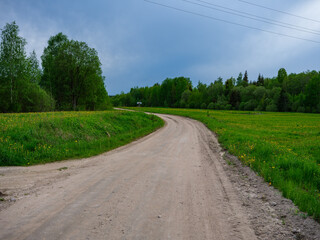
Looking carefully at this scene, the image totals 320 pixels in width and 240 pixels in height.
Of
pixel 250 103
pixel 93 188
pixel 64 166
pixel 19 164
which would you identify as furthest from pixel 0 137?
pixel 250 103

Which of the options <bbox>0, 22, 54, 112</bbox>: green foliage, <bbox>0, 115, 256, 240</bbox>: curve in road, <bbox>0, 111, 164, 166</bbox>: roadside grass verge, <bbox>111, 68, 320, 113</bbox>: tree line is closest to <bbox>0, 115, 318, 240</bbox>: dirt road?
<bbox>0, 115, 256, 240</bbox>: curve in road

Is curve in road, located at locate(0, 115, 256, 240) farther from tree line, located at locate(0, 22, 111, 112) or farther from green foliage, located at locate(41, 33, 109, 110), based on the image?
green foliage, located at locate(41, 33, 109, 110)

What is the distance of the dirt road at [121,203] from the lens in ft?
12.0

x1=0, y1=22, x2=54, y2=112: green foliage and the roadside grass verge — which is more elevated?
x1=0, y1=22, x2=54, y2=112: green foliage

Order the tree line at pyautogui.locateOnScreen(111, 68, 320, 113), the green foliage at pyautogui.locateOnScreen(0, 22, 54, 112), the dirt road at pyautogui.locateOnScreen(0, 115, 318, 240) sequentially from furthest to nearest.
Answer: the tree line at pyautogui.locateOnScreen(111, 68, 320, 113), the green foliage at pyautogui.locateOnScreen(0, 22, 54, 112), the dirt road at pyautogui.locateOnScreen(0, 115, 318, 240)

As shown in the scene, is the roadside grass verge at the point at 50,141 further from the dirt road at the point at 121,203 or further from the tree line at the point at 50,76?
the tree line at the point at 50,76

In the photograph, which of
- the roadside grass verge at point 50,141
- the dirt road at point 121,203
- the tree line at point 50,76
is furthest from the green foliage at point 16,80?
the dirt road at point 121,203

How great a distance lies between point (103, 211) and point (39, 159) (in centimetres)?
648

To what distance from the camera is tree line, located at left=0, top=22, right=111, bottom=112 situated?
32.2m

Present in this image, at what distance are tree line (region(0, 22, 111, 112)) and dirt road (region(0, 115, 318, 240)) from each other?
30792mm

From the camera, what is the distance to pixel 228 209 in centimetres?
462

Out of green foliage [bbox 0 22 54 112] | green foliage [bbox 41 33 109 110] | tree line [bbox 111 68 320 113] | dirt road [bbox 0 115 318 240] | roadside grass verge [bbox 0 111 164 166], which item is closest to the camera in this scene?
dirt road [bbox 0 115 318 240]

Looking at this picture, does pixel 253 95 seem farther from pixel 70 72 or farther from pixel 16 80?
pixel 16 80

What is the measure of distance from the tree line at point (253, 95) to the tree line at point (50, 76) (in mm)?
64897
